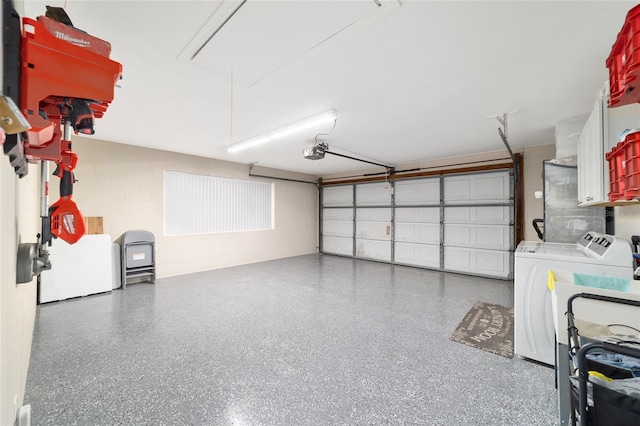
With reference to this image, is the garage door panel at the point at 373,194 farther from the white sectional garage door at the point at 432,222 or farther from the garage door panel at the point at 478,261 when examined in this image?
the garage door panel at the point at 478,261

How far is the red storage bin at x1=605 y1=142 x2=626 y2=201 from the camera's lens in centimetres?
130

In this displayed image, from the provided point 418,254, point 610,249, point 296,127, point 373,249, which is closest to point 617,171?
point 610,249

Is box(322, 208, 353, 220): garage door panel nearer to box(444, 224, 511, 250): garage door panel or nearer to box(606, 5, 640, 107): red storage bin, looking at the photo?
box(444, 224, 511, 250): garage door panel

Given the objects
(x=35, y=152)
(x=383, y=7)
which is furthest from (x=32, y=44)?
(x=383, y=7)

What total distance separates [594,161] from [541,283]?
1.11m

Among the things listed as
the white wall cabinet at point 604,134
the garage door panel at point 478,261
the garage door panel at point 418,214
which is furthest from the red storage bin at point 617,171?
the garage door panel at point 418,214

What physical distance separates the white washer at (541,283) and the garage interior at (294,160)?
0.82 ft

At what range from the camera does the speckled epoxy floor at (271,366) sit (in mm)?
1696

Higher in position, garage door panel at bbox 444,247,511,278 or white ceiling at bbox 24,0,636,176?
white ceiling at bbox 24,0,636,176

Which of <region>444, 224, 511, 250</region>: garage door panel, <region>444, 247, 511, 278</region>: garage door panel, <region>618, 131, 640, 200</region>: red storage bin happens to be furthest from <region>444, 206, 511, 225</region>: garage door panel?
<region>618, 131, 640, 200</region>: red storage bin

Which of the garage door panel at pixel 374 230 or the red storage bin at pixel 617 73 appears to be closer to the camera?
the red storage bin at pixel 617 73

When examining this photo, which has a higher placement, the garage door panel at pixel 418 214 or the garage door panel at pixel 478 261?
the garage door panel at pixel 418 214

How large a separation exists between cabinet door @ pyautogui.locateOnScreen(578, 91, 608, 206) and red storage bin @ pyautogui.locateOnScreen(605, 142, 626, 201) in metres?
0.38

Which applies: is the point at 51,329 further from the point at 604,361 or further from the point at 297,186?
the point at 297,186
